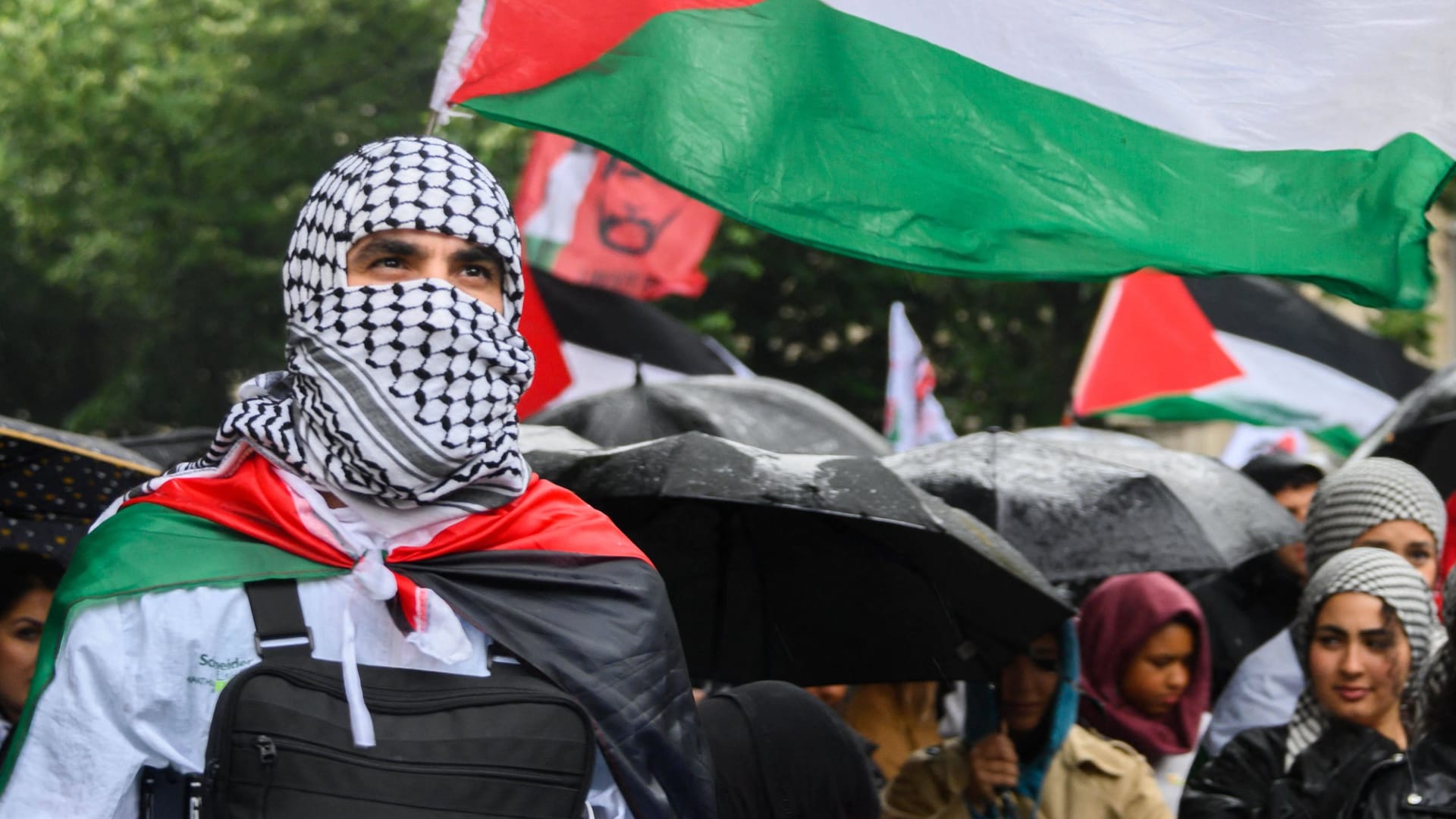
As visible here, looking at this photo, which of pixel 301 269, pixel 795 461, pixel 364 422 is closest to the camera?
pixel 364 422

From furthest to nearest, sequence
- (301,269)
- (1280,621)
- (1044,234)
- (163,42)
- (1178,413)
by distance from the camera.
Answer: (163,42)
(1178,413)
(1280,621)
(1044,234)
(301,269)

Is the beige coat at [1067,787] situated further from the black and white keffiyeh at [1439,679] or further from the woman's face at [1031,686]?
the black and white keffiyeh at [1439,679]

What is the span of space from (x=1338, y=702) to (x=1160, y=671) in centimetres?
161

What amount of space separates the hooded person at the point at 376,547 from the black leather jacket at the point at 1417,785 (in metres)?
1.69

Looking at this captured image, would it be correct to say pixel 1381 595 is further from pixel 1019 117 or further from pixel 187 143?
pixel 187 143

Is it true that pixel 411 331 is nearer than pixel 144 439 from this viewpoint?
Yes

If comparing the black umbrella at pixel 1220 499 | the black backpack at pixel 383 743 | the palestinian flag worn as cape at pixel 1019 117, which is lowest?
the black umbrella at pixel 1220 499

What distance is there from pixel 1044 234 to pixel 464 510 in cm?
148

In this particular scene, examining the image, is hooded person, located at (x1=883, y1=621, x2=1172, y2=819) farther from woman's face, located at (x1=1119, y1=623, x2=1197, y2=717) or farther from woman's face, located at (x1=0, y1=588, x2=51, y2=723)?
woman's face, located at (x1=0, y1=588, x2=51, y2=723)

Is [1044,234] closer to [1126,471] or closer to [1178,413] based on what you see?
[1126,471]

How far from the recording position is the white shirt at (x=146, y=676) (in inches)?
87.9

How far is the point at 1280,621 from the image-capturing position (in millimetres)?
6984

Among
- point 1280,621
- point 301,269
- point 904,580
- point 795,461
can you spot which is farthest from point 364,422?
point 1280,621

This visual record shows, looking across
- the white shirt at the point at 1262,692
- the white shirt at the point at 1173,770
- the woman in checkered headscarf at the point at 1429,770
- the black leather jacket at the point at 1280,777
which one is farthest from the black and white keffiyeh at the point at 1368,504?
the woman in checkered headscarf at the point at 1429,770
